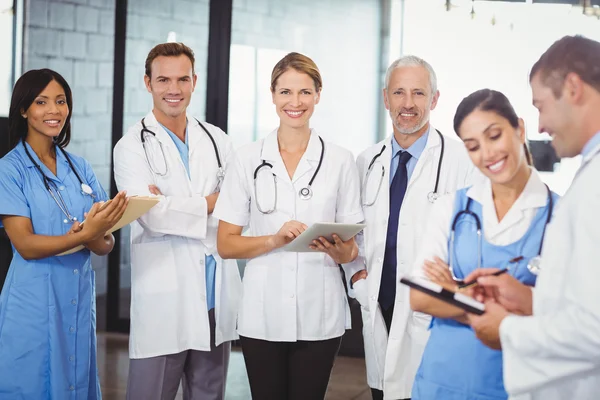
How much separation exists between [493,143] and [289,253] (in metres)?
0.95

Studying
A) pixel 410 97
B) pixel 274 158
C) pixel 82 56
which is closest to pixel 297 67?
pixel 274 158

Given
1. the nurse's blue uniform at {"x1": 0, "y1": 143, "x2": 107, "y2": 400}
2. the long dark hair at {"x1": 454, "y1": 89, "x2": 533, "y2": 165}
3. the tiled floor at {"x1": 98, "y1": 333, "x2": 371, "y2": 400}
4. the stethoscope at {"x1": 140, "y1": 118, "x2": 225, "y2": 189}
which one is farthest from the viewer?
the tiled floor at {"x1": 98, "y1": 333, "x2": 371, "y2": 400}

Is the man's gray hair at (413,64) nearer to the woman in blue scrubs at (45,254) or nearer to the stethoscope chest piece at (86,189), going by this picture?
the woman in blue scrubs at (45,254)

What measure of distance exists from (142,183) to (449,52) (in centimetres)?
241

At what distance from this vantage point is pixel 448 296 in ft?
5.00

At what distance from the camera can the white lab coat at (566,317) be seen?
129cm

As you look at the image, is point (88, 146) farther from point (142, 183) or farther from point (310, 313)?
point (310, 313)

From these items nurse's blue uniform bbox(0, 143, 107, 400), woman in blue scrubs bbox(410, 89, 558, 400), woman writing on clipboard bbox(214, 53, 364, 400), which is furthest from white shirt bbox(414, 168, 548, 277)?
nurse's blue uniform bbox(0, 143, 107, 400)

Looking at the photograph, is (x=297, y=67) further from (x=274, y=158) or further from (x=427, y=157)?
(x=427, y=157)

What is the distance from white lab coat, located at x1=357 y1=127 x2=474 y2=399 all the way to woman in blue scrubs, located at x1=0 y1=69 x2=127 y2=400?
0.86 m

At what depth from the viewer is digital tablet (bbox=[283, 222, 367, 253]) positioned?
2.08 meters

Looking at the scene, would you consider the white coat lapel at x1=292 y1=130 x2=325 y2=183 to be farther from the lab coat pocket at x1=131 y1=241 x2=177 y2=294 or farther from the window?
the window

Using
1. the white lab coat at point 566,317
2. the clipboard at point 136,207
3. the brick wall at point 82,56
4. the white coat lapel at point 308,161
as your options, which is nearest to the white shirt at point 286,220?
the white coat lapel at point 308,161

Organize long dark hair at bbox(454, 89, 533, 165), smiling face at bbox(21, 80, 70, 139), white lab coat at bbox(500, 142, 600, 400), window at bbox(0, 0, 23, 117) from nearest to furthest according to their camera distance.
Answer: white lab coat at bbox(500, 142, 600, 400) → long dark hair at bbox(454, 89, 533, 165) → smiling face at bbox(21, 80, 70, 139) → window at bbox(0, 0, 23, 117)
